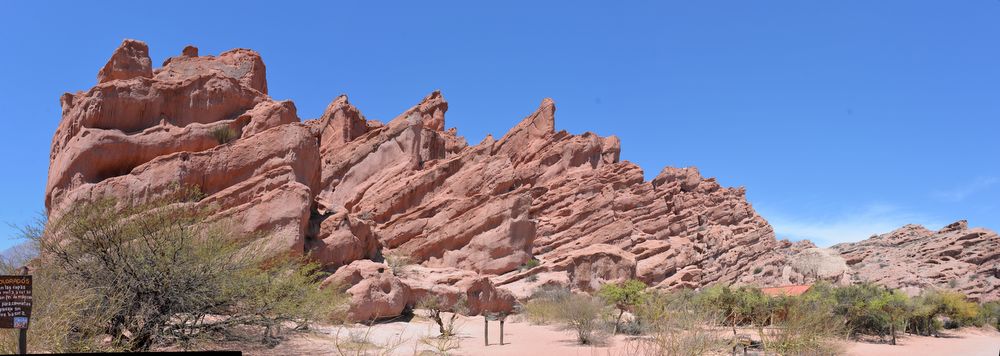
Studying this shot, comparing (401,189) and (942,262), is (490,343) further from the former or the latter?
(942,262)

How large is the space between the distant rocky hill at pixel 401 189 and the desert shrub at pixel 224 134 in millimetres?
61

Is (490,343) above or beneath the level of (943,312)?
above

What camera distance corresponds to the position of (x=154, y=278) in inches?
439

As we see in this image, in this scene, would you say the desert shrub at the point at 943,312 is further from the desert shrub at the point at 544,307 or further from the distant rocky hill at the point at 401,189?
the desert shrub at the point at 544,307

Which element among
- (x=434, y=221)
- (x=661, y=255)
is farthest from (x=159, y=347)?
(x=661, y=255)

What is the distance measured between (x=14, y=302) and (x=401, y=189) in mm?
37739

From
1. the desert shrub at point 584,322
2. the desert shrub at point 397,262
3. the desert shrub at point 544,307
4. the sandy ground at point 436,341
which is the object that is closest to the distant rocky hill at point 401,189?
the desert shrub at point 397,262

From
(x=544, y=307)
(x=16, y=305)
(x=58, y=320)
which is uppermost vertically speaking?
(x=16, y=305)

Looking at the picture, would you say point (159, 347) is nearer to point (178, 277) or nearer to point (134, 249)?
point (178, 277)

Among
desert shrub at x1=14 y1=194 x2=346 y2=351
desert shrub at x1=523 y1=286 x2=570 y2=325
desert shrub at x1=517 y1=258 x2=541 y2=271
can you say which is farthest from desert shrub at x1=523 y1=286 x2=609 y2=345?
desert shrub at x1=14 y1=194 x2=346 y2=351

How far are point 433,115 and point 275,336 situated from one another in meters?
53.4

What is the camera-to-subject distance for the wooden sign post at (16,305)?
20.7 feet

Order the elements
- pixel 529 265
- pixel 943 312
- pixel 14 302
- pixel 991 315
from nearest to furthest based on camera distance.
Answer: pixel 14 302
pixel 943 312
pixel 991 315
pixel 529 265

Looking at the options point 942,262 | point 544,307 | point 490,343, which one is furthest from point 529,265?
point 942,262
